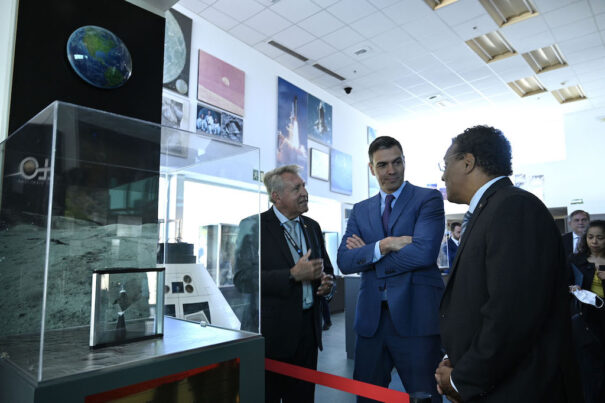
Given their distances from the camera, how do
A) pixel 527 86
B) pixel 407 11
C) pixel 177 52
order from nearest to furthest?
pixel 177 52
pixel 407 11
pixel 527 86

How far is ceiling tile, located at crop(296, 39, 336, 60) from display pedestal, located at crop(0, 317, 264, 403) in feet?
20.4

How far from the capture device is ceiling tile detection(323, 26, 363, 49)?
6455 millimetres

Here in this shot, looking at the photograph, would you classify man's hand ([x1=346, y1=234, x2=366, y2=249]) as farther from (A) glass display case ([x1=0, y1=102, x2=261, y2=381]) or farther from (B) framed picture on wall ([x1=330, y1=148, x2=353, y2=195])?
(B) framed picture on wall ([x1=330, y1=148, x2=353, y2=195])

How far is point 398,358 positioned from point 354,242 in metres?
0.64

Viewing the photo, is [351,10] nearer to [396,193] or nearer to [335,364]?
[396,193]

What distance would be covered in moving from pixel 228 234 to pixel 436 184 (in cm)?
1189

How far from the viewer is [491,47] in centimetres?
734

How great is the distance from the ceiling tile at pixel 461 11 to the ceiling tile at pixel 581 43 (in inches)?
85.7

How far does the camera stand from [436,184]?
12727mm

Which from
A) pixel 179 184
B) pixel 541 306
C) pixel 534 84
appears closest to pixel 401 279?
pixel 541 306

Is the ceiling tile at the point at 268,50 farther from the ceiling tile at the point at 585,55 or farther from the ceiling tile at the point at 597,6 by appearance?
the ceiling tile at the point at 585,55

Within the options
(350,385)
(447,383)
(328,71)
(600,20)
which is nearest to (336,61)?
(328,71)

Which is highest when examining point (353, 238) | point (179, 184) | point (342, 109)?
point (342, 109)

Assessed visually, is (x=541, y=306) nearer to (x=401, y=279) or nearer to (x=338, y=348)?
(x=401, y=279)
